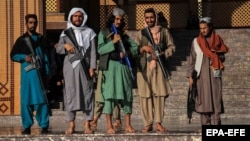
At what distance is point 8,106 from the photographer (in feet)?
52.9

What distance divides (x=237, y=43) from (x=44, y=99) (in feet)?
33.5

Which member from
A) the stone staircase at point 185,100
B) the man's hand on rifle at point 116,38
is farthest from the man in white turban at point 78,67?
the stone staircase at point 185,100

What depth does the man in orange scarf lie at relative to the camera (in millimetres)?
11094

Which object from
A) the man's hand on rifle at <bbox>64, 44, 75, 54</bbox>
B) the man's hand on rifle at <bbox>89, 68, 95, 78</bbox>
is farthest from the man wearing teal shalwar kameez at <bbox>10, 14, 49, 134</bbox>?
the man's hand on rifle at <bbox>89, 68, 95, 78</bbox>

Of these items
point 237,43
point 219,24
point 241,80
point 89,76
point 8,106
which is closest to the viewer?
point 89,76

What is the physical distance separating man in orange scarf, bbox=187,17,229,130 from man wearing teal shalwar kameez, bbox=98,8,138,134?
93 cm

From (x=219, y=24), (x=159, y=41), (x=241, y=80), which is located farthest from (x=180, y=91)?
(x=219, y=24)

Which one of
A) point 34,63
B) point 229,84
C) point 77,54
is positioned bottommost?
point 229,84

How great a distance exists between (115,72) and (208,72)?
4.29ft

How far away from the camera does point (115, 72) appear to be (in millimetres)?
11023

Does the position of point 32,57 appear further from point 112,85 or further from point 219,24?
point 219,24

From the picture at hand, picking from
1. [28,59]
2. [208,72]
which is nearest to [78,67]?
[28,59]

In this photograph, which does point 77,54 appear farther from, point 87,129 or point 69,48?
point 87,129

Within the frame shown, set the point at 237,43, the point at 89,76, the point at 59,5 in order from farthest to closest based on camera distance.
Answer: the point at 237,43
the point at 59,5
the point at 89,76
